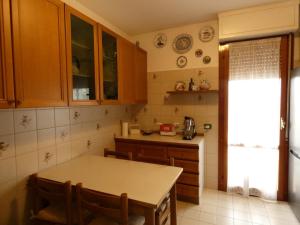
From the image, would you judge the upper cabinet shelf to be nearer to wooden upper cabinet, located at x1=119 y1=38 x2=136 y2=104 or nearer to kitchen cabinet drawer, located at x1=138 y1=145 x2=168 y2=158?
wooden upper cabinet, located at x1=119 y1=38 x2=136 y2=104

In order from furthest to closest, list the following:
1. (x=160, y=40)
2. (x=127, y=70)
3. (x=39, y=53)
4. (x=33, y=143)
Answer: (x=160, y=40) → (x=127, y=70) → (x=33, y=143) → (x=39, y=53)

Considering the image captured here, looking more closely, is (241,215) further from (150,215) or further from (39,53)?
(39,53)

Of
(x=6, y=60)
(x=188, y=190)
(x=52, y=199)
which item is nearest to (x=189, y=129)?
(x=188, y=190)

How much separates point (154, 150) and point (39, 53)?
165 cm

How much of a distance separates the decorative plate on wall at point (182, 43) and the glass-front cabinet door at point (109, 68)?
1.00 m

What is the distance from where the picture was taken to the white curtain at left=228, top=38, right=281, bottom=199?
225 cm

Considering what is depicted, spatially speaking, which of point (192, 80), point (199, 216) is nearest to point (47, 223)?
point (199, 216)

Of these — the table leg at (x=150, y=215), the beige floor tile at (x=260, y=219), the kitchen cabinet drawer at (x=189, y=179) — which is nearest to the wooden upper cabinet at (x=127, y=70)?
the kitchen cabinet drawer at (x=189, y=179)

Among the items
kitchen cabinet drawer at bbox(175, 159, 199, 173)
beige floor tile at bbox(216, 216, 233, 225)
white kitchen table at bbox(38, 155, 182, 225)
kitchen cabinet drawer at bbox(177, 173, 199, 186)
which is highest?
white kitchen table at bbox(38, 155, 182, 225)

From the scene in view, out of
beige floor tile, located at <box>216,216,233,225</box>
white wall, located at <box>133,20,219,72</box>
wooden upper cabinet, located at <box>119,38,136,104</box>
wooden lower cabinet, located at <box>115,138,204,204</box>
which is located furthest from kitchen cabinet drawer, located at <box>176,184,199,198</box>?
white wall, located at <box>133,20,219,72</box>

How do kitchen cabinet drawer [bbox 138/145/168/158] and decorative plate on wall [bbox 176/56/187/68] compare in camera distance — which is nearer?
kitchen cabinet drawer [bbox 138/145/168/158]

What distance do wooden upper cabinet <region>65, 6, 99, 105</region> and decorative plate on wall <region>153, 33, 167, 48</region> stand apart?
1250 mm

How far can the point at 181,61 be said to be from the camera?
2.73 metres

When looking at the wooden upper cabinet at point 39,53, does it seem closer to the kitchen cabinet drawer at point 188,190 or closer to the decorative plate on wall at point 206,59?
the kitchen cabinet drawer at point 188,190
